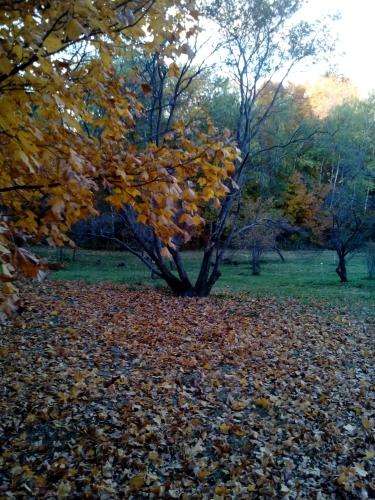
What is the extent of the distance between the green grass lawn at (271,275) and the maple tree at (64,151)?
9.32m

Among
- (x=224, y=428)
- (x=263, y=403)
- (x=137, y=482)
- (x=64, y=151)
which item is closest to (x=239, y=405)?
(x=263, y=403)

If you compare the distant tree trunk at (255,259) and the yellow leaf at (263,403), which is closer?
the yellow leaf at (263,403)

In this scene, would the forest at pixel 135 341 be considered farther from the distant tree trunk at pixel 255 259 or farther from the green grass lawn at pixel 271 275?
the distant tree trunk at pixel 255 259

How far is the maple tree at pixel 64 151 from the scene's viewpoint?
7.83 ft

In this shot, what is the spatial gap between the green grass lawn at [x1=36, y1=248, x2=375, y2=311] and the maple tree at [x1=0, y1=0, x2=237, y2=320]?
932cm

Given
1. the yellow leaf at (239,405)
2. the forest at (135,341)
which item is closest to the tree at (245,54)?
the forest at (135,341)

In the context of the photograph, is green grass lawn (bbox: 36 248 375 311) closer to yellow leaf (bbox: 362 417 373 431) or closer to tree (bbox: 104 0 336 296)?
tree (bbox: 104 0 336 296)

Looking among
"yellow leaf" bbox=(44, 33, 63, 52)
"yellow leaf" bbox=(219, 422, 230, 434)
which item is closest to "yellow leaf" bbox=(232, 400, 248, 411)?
"yellow leaf" bbox=(219, 422, 230, 434)

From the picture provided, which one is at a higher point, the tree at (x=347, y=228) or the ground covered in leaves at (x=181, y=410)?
the tree at (x=347, y=228)

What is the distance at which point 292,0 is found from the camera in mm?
10250

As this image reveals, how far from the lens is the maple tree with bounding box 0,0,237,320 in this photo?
7.83 ft

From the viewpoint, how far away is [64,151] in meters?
2.61

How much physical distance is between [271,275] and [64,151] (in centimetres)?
1924

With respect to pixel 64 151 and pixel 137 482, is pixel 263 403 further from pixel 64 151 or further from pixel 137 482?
pixel 64 151
